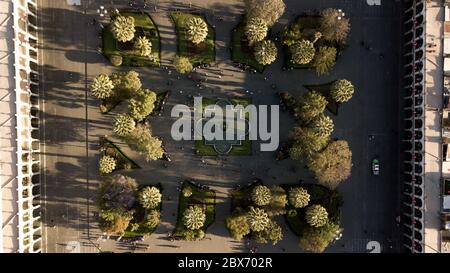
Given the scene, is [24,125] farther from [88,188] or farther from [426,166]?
[426,166]

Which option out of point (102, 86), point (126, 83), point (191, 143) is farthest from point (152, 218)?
point (102, 86)

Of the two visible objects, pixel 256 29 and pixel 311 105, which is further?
pixel 311 105

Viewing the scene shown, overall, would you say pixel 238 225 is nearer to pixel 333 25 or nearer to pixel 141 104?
pixel 141 104

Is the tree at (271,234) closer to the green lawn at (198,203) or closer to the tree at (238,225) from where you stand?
the tree at (238,225)

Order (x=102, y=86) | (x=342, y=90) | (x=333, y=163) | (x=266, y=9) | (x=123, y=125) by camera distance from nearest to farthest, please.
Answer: (x=266, y=9) < (x=102, y=86) < (x=123, y=125) < (x=333, y=163) < (x=342, y=90)

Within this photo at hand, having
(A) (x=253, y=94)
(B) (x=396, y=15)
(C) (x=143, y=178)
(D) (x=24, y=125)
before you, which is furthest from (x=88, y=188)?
(B) (x=396, y=15)

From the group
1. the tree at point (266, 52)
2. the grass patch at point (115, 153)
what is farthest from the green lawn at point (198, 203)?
the tree at point (266, 52)

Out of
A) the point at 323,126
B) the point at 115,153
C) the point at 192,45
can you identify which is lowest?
the point at 115,153
